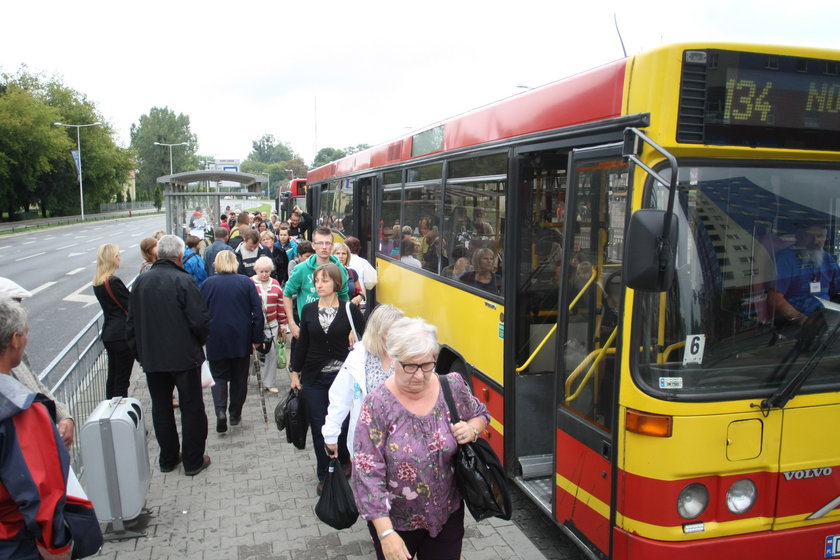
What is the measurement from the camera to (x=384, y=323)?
12.5 ft

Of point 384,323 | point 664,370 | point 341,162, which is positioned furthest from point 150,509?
point 341,162

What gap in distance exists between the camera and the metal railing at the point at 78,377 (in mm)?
Answer: 5434

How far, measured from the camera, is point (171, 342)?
571 centimetres

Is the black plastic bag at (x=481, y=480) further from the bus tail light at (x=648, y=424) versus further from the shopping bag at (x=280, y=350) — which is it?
the shopping bag at (x=280, y=350)

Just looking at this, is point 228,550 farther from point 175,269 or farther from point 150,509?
point 175,269

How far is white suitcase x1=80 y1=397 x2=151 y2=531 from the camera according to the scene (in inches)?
189

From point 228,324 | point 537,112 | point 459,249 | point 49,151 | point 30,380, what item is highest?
point 49,151

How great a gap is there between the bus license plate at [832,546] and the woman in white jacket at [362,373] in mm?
2536

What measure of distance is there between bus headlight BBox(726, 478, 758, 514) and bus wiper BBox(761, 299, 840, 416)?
391 mm

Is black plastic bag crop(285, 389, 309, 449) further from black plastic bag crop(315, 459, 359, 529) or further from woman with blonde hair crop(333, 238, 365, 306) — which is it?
woman with blonde hair crop(333, 238, 365, 306)

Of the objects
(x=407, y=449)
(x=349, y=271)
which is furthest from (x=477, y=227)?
(x=407, y=449)

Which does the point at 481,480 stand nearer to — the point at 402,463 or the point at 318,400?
the point at 402,463

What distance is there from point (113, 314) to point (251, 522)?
2.74 metres

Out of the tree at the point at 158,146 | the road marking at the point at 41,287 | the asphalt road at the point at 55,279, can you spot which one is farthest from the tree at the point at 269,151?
the road marking at the point at 41,287
